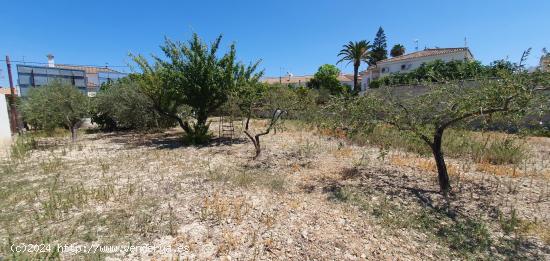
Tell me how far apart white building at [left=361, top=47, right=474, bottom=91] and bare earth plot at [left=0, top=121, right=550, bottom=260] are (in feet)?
83.2

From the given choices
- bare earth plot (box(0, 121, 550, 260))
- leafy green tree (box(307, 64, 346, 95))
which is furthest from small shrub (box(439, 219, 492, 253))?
leafy green tree (box(307, 64, 346, 95))

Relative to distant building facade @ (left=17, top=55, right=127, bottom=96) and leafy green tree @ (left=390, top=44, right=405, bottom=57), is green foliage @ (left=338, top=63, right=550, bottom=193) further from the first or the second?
leafy green tree @ (left=390, top=44, right=405, bottom=57)

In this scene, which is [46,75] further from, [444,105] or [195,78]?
[444,105]

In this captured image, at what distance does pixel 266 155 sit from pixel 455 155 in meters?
5.77

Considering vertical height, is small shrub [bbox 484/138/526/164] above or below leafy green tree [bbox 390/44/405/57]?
below

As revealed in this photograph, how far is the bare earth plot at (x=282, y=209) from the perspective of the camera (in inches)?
140

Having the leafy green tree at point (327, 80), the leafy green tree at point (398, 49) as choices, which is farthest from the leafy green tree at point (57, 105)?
the leafy green tree at point (398, 49)

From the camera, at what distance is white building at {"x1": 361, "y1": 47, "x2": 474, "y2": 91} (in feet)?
94.2

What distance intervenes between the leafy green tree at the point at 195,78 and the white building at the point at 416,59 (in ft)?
77.2

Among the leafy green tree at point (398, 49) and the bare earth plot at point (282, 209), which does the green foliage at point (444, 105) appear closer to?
the bare earth plot at point (282, 209)

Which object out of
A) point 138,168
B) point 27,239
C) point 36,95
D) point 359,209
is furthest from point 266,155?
point 36,95

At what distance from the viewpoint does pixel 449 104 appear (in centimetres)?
468

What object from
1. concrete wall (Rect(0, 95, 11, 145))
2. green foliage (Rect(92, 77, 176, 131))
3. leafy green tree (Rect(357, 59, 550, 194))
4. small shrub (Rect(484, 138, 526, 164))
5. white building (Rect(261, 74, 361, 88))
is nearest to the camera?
Answer: leafy green tree (Rect(357, 59, 550, 194))

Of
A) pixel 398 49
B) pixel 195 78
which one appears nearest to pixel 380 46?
pixel 398 49
